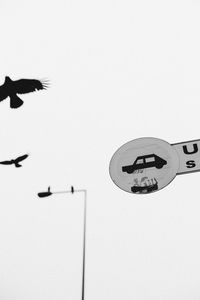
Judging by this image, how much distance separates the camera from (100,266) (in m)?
0.93

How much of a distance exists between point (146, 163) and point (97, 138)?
0.69ft

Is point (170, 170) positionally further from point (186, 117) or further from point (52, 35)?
point (52, 35)

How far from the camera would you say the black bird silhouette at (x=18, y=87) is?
1.42 metres

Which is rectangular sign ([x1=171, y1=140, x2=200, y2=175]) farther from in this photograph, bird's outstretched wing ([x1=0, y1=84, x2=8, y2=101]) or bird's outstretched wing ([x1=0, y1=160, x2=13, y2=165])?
bird's outstretched wing ([x1=0, y1=84, x2=8, y2=101])

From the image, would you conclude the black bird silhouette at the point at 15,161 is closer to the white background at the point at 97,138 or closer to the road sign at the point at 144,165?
the white background at the point at 97,138

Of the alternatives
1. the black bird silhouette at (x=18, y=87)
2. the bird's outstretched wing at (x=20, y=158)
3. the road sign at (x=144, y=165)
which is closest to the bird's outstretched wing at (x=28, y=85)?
the black bird silhouette at (x=18, y=87)

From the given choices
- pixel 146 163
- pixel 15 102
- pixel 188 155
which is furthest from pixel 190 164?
pixel 15 102

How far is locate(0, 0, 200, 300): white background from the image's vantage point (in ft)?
3.02

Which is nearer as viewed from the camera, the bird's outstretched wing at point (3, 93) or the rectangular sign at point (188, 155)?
the rectangular sign at point (188, 155)

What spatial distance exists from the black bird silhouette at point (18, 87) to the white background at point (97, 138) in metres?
0.03

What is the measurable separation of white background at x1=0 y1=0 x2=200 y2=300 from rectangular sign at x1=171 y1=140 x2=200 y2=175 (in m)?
0.03

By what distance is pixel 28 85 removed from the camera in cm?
143

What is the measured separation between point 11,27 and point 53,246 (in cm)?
→ 113

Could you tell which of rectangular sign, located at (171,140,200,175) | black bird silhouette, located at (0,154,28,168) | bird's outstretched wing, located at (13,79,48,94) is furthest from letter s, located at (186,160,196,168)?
bird's outstretched wing, located at (13,79,48,94)
